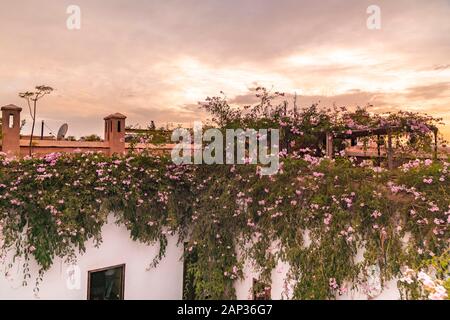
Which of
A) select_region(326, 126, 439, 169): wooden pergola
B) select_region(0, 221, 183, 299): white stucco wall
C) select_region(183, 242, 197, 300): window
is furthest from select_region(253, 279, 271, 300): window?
select_region(326, 126, 439, 169): wooden pergola

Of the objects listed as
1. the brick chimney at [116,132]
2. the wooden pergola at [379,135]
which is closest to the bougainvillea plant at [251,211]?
the wooden pergola at [379,135]

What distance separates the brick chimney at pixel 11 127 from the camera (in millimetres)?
7714

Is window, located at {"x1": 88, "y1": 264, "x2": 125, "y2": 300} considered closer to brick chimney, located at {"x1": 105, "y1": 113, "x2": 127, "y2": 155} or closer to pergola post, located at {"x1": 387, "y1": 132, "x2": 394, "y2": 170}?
brick chimney, located at {"x1": 105, "y1": 113, "x2": 127, "y2": 155}

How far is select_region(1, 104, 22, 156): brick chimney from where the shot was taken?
7.71m

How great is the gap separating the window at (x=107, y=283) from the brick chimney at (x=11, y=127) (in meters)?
4.18

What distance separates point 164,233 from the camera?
559cm

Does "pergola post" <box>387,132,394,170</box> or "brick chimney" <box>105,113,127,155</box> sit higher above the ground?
"brick chimney" <box>105,113,127,155</box>

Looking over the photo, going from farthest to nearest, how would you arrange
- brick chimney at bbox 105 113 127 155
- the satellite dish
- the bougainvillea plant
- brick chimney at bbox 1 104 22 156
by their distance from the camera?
the satellite dish, brick chimney at bbox 105 113 127 155, brick chimney at bbox 1 104 22 156, the bougainvillea plant

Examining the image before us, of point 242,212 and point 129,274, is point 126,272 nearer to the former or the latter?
point 129,274

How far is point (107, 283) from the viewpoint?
539 centimetres

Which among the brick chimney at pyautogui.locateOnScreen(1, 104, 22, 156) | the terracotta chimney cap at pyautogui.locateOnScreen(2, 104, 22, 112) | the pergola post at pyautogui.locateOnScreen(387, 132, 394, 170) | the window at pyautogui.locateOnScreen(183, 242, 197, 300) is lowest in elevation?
the window at pyautogui.locateOnScreen(183, 242, 197, 300)

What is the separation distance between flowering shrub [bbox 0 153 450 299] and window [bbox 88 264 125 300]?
22.2 inches
